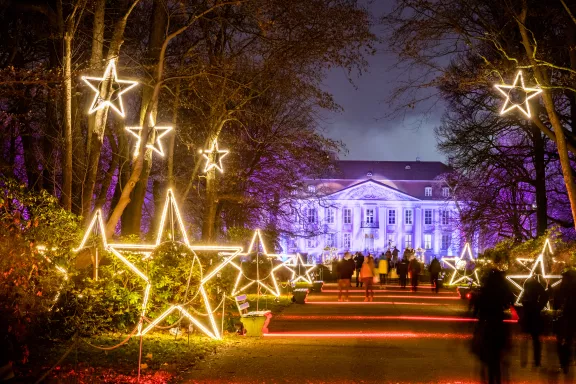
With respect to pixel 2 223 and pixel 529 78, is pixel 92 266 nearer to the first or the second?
pixel 2 223

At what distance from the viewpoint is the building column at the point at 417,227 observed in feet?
401

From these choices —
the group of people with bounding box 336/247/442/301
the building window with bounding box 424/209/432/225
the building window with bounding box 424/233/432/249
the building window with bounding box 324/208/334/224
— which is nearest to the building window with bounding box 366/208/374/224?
the building window with bounding box 324/208/334/224

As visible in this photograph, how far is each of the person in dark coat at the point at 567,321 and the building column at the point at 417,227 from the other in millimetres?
110497

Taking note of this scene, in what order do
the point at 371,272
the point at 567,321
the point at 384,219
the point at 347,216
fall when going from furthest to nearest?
the point at 347,216 → the point at 384,219 → the point at 371,272 → the point at 567,321


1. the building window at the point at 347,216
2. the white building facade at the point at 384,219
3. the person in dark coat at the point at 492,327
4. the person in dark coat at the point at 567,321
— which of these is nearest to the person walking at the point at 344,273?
the person in dark coat at the point at 567,321

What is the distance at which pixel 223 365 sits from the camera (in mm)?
13656

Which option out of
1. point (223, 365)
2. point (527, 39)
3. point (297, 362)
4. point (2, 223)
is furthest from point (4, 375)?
point (527, 39)

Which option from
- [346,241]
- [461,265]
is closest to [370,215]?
[346,241]

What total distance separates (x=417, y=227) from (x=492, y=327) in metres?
113

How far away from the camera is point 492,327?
11.1m

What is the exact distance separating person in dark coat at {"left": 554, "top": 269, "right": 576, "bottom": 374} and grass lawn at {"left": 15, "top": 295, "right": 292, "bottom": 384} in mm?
5617

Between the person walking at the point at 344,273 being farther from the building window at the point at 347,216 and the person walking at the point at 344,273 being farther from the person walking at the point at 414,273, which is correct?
the building window at the point at 347,216

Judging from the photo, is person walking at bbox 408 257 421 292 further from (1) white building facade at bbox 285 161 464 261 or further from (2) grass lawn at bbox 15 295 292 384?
(1) white building facade at bbox 285 161 464 261

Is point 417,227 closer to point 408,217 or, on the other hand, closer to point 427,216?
point 408,217
